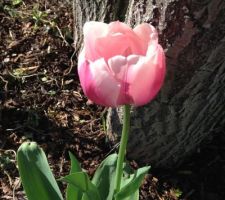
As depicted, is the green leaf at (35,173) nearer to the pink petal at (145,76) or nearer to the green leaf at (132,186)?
the green leaf at (132,186)

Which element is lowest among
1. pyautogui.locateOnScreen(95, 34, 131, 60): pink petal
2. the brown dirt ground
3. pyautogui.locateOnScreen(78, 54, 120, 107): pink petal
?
the brown dirt ground

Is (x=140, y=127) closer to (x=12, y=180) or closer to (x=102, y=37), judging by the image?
(x=12, y=180)

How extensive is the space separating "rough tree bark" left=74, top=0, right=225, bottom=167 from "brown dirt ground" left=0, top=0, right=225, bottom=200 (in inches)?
3.6

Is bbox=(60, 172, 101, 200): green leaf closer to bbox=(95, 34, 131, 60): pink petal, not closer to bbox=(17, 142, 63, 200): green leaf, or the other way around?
bbox=(17, 142, 63, 200): green leaf

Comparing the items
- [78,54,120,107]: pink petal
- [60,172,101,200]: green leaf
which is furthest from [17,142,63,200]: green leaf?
[78,54,120,107]: pink petal

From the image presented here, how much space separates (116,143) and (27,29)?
0.73 m

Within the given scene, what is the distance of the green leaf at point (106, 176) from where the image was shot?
1.48m

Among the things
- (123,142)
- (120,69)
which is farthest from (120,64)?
(123,142)

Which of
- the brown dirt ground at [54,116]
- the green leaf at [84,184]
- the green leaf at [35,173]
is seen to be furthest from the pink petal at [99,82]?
the brown dirt ground at [54,116]

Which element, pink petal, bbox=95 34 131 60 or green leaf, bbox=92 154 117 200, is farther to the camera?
green leaf, bbox=92 154 117 200

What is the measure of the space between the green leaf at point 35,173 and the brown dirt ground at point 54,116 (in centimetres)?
39

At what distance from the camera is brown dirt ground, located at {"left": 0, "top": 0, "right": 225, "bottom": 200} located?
1.88 m

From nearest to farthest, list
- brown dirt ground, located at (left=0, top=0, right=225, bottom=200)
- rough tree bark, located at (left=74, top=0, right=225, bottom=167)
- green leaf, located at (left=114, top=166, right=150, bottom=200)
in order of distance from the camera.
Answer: green leaf, located at (left=114, top=166, right=150, bottom=200) → rough tree bark, located at (left=74, top=0, right=225, bottom=167) → brown dirt ground, located at (left=0, top=0, right=225, bottom=200)

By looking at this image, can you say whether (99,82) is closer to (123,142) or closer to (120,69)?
(120,69)
